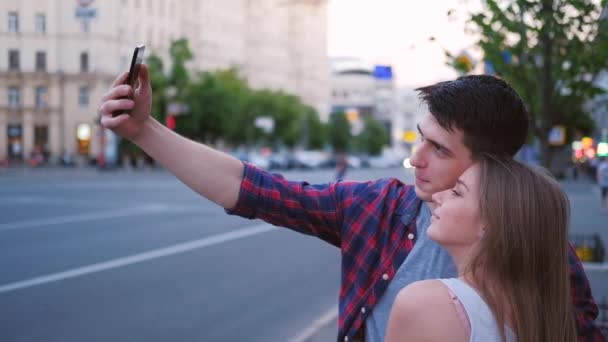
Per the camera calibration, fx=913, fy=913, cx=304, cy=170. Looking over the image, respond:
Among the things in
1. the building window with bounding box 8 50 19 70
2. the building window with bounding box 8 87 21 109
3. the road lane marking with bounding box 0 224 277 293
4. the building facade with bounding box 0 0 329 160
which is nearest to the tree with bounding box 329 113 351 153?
the building facade with bounding box 0 0 329 160

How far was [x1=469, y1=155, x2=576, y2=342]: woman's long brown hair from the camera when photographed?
189cm

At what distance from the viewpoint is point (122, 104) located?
2.49 metres

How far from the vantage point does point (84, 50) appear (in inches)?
1770

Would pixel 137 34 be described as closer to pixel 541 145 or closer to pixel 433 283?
pixel 541 145

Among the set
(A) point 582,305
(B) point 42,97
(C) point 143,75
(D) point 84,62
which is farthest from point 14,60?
(D) point 84,62

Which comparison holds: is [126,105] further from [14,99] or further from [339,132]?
[339,132]

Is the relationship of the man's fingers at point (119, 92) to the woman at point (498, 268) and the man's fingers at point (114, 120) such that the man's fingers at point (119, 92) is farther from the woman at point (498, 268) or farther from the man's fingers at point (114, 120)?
the woman at point (498, 268)

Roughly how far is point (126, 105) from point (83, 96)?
165ft

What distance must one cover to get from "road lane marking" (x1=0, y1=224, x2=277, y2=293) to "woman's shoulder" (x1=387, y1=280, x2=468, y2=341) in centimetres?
1027

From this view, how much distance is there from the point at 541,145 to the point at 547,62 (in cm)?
119

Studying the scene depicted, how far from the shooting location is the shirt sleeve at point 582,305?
2.41 m

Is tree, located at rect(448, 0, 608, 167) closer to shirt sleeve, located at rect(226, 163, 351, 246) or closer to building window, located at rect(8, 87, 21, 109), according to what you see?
shirt sleeve, located at rect(226, 163, 351, 246)

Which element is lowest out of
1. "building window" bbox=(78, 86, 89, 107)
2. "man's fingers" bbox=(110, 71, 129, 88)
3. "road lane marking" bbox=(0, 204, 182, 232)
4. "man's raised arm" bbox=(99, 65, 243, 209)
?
"road lane marking" bbox=(0, 204, 182, 232)

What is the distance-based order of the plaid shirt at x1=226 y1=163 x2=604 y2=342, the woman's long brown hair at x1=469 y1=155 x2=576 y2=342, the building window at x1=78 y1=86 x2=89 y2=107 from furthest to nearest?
1. the building window at x1=78 y1=86 x2=89 y2=107
2. the plaid shirt at x1=226 y1=163 x2=604 y2=342
3. the woman's long brown hair at x1=469 y1=155 x2=576 y2=342
